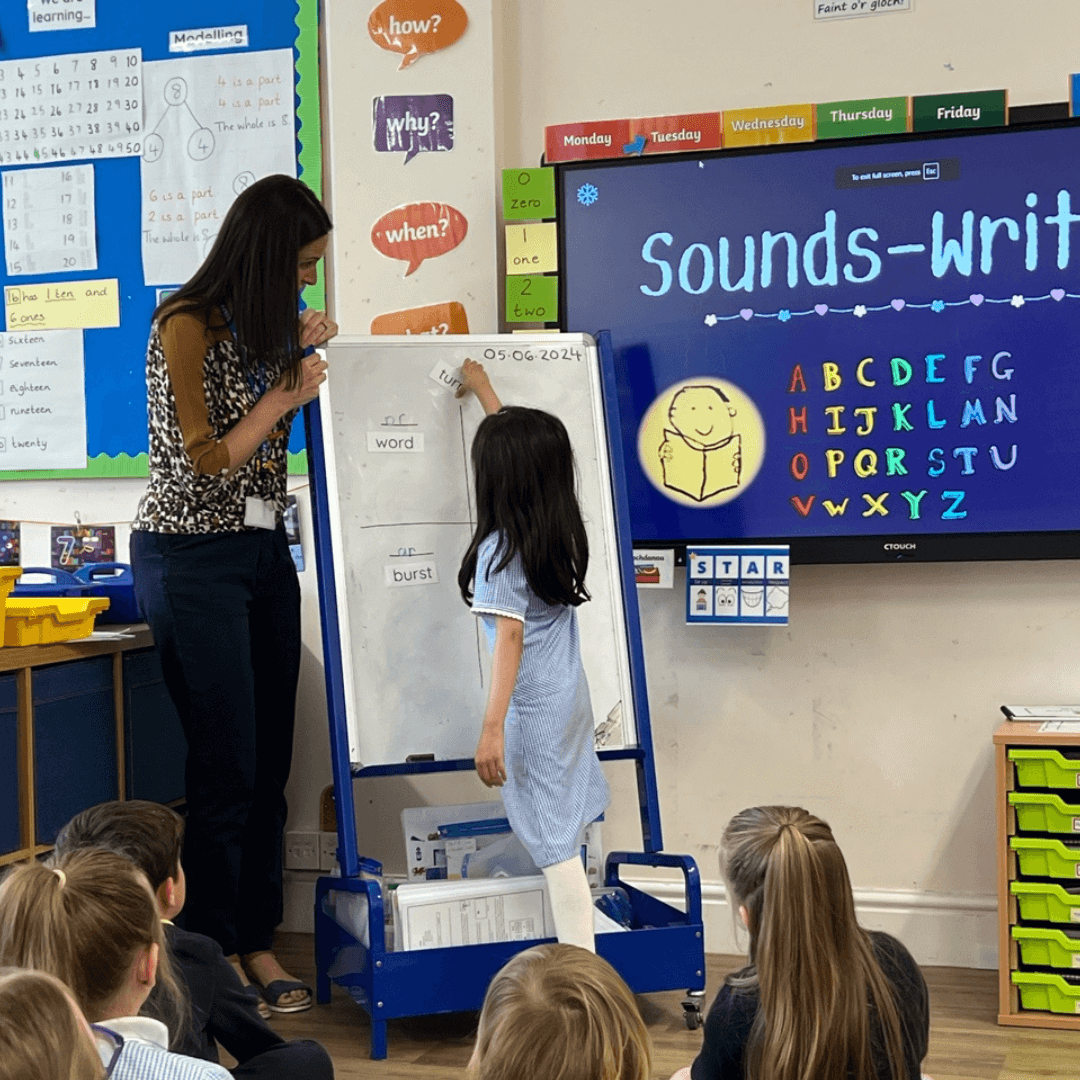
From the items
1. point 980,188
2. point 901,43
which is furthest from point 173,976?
point 901,43

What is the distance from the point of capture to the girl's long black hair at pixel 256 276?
2500mm

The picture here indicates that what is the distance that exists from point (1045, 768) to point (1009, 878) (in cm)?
22

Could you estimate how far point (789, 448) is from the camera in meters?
2.94

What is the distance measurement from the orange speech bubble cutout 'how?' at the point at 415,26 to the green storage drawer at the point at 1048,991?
232cm

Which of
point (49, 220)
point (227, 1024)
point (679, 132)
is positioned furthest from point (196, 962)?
point (49, 220)

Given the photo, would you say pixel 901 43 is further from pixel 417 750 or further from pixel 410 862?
pixel 410 862

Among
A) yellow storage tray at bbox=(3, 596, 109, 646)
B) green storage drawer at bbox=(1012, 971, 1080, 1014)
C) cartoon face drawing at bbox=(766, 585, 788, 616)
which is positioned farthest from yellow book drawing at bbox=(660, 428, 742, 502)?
yellow storage tray at bbox=(3, 596, 109, 646)

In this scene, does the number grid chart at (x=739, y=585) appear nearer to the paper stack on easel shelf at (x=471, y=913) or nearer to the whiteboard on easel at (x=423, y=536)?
the whiteboard on easel at (x=423, y=536)

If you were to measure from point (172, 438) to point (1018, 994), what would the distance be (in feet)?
6.30

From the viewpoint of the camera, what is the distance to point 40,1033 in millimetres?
929

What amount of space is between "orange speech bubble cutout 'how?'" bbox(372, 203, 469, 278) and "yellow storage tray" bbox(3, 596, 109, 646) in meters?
1.05

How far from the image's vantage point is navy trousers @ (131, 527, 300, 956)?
2.52 metres

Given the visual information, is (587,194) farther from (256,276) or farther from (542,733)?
(542,733)

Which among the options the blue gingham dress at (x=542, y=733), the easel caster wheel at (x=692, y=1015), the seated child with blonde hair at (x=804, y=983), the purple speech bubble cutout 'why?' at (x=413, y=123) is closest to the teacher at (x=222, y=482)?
the blue gingham dress at (x=542, y=733)
